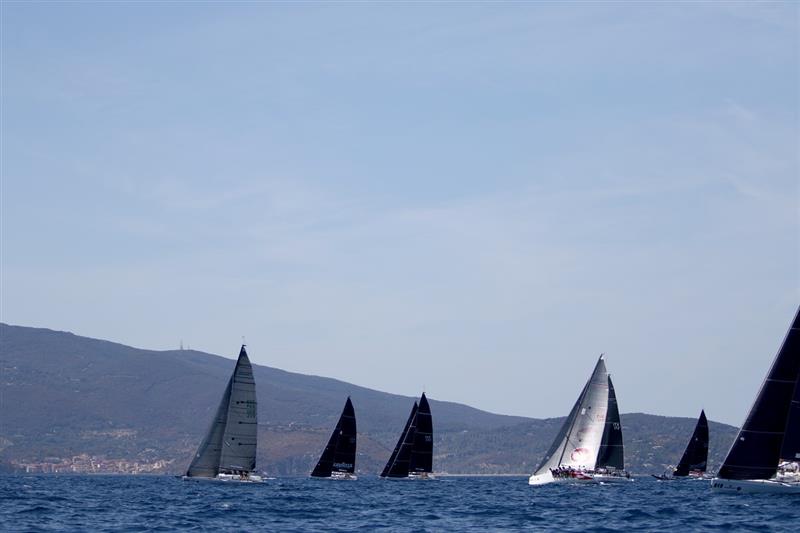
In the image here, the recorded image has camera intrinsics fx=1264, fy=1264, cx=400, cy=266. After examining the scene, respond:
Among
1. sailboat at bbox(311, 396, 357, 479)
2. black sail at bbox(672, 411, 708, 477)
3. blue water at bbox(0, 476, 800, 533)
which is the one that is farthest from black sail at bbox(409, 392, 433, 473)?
black sail at bbox(672, 411, 708, 477)

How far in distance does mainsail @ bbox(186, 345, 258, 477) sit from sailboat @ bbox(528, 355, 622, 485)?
3009 cm

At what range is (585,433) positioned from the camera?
121875 mm

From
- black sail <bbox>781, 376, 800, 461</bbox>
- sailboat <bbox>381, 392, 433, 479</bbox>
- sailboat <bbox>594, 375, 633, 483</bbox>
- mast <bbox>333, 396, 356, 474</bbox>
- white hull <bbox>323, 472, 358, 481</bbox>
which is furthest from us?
white hull <bbox>323, 472, 358, 481</bbox>

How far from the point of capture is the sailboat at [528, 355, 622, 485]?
122 meters

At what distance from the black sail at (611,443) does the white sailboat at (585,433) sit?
6694 millimetres

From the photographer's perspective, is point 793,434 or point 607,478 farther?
point 607,478

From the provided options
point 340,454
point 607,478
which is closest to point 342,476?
point 340,454

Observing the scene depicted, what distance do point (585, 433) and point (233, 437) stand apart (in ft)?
111

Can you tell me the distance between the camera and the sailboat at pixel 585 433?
399 ft

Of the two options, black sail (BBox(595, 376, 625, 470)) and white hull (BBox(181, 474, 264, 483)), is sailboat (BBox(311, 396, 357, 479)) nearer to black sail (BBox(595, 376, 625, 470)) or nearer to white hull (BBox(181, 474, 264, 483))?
white hull (BBox(181, 474, 264, 483))

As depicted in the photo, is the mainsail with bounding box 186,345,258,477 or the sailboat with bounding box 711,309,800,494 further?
the mainsail with bounding box 186,345,258,477

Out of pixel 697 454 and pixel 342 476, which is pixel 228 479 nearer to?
pixel 342 476

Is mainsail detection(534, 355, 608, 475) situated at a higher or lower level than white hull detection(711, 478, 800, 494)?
higher

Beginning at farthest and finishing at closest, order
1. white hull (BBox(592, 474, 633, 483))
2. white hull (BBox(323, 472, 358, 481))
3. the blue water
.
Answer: white hull (BBox(323, 472, 358, 481)), white hull (BBox(592, 474, 633, 483)), the blue water
